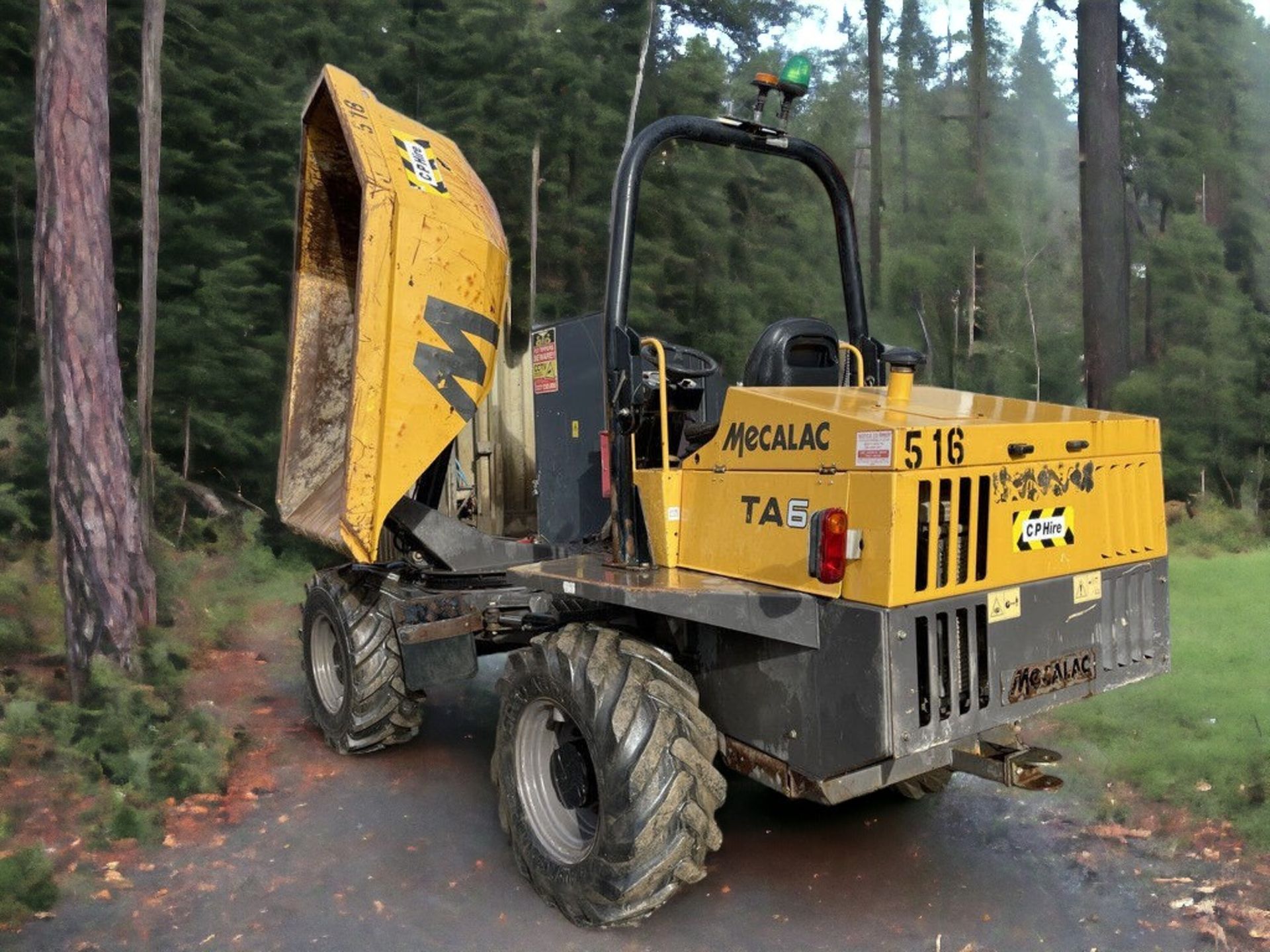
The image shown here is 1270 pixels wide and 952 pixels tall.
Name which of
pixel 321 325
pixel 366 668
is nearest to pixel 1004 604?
pixel 366 668

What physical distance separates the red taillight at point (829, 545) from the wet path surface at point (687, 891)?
141 cm

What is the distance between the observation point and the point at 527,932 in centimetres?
347

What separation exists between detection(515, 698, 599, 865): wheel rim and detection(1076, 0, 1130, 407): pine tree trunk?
7.43 m

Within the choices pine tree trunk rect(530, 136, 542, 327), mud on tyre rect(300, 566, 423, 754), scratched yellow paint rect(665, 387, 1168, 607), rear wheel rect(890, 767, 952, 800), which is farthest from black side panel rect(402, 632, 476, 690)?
pine tree trunk rect(530, 136, 542, 327)

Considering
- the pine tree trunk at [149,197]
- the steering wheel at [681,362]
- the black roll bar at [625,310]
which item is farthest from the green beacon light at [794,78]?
the pine tree trunk at [149,197]

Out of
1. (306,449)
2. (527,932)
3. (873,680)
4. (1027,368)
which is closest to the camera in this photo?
(873,680)

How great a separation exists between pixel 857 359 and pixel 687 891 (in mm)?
2368

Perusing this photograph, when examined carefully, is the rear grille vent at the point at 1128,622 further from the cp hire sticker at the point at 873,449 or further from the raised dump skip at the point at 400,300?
the raised dump skip at the point at 400,300

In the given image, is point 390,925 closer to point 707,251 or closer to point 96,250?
point 96,250

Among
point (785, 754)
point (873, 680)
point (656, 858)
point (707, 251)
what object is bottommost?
point (656, 858)

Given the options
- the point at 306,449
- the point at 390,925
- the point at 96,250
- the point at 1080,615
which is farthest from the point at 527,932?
the point at 96,250

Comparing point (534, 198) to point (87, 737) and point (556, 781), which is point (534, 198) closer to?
point (87, 737)

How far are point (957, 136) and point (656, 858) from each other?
13237mm

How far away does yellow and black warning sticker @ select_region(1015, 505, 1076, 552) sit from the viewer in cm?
312
